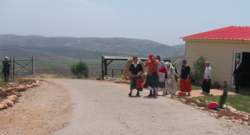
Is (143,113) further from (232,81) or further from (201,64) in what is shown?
(201,64)

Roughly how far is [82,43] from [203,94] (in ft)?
437

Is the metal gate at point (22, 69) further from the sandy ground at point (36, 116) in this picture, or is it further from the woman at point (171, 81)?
the woman at point (171, 81)

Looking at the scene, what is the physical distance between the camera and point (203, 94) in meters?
12.4

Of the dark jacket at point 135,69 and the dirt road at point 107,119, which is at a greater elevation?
the dark jacket at point 135,69

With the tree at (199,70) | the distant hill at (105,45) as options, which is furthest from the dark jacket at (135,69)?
the distant hill at (105,45)

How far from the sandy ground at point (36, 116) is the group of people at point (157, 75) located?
2947 mm

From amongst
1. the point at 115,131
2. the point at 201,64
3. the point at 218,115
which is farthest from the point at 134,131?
the point at 201,64

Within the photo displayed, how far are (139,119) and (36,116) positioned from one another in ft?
9.25

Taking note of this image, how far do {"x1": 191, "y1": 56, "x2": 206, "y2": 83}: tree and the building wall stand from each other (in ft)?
1.09

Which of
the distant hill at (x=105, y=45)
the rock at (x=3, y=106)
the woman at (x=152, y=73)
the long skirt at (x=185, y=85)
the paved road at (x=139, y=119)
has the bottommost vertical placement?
the paved road at (x=139, y=119)

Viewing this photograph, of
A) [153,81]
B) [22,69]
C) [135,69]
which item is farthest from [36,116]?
[22,69]

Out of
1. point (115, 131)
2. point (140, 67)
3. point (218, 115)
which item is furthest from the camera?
point (140, 67)

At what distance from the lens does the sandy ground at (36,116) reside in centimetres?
597

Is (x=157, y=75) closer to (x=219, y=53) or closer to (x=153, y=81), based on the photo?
(x=153, y=81)
